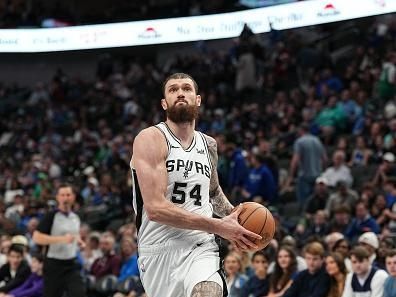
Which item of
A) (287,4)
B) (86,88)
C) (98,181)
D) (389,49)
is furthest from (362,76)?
(86,88)

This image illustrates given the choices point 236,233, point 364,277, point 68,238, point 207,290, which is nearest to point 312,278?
point 364,277

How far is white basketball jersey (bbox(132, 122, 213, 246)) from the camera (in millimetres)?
5863

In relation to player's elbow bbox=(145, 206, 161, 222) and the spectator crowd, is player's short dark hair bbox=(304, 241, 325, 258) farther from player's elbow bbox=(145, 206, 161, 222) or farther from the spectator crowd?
player's elbow bbox=(145, 206, 161, 222)

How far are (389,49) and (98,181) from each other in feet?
20.6

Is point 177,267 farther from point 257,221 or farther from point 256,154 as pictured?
point 256,154

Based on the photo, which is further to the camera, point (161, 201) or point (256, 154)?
point (256, 154)

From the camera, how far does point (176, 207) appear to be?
563 centimetres

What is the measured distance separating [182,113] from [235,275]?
522cm

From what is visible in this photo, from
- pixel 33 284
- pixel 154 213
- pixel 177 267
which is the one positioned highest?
pixel 154 213

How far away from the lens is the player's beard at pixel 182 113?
19.5ft

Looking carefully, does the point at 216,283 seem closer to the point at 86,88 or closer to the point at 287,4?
the point at 287,4

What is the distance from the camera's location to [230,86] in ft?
69.8

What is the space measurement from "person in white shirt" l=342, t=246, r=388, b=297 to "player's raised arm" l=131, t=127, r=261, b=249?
12.4ft

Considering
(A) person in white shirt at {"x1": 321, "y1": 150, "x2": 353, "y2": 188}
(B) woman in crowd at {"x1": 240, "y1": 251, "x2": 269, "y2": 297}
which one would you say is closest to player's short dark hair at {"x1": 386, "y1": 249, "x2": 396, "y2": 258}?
(B) woman in crowd at {"x1": 240, "y1": 251, "x2": 269, "y2": 297}
